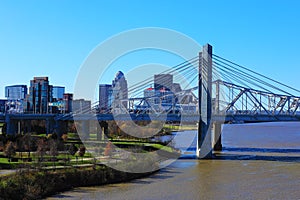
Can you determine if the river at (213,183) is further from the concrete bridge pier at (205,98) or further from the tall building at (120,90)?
the tall building at (120,90)

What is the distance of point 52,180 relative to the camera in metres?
21.1

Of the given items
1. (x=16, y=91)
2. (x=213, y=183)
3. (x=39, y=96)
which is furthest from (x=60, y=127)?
(x=16, y=91)

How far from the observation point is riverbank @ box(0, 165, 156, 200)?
1892cm

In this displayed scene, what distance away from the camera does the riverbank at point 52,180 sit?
18.9 metres

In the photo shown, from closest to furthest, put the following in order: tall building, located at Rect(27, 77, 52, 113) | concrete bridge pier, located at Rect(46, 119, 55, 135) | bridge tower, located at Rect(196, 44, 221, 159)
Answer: bridge tower, located at Rect(196, 44, 221, 159), concrete bridge pier, located at Rect(46, 119, 55, 135), tall building, located at Rect(27, 77, 52, 113)

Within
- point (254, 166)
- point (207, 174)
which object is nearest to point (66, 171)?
point (207, 174)

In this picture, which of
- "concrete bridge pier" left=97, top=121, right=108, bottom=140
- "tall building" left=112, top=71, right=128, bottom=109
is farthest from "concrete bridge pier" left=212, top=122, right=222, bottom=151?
"concrete bridge pier" left=97, top=121, right=108, bottom=140

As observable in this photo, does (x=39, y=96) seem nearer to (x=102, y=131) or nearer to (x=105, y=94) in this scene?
(x=105, y=94)

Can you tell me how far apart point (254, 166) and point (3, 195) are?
1821 cm

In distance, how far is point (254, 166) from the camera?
30469 mm

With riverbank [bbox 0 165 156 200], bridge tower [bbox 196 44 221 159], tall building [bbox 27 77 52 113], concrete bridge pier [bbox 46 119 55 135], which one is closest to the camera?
riverbank [bbox 0 165 156 200]

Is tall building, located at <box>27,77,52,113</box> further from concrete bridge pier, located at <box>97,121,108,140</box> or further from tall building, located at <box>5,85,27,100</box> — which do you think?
tall building, located at <box>5,85,27,100</box>

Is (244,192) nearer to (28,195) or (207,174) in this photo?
(207,174)

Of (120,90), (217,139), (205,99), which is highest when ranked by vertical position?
(120,90)
